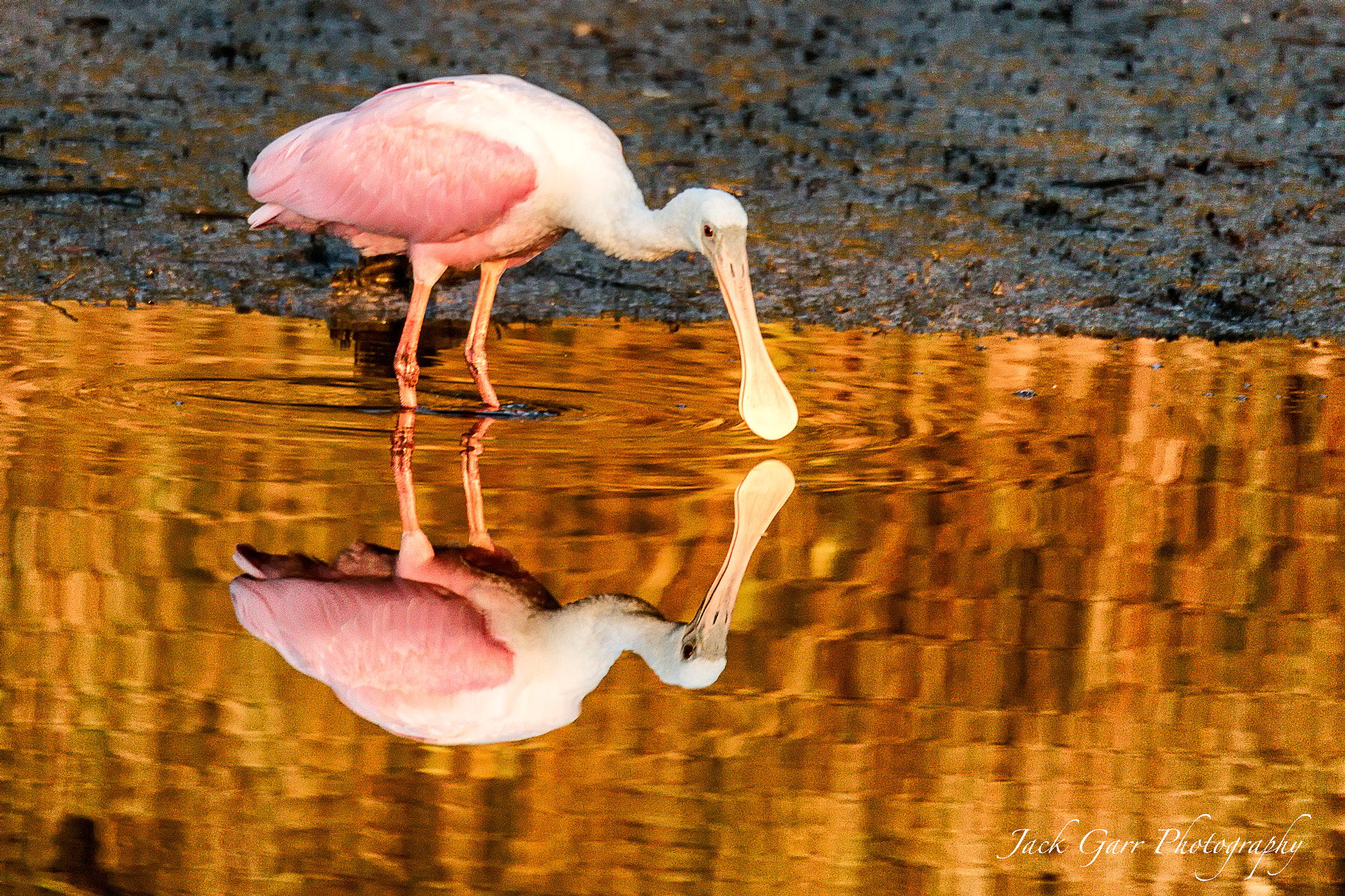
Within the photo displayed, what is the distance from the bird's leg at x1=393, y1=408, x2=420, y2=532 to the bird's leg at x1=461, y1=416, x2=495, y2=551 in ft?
0.43

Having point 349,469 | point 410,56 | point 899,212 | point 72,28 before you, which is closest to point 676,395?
point 349,469

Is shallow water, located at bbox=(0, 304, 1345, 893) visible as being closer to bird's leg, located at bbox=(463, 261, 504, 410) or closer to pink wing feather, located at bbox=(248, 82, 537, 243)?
bird's leg, located at bbox=(463, 261, 504, 410)

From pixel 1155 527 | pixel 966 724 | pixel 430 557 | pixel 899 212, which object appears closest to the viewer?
pixel 966 724

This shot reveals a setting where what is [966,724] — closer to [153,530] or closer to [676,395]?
[153,530]

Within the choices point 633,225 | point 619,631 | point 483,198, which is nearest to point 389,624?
point 619,631

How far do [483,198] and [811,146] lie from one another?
3.94m

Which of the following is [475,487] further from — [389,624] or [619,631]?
[619,631]

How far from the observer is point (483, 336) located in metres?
6.68

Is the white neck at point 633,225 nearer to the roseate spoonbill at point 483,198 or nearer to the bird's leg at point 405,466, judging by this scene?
the roseate spoonbill at point 483,198

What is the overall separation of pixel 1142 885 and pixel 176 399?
352 cm

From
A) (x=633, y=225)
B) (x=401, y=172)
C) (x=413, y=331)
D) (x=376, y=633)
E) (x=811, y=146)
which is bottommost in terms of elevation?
(x=376, y=633)

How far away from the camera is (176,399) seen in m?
6.06

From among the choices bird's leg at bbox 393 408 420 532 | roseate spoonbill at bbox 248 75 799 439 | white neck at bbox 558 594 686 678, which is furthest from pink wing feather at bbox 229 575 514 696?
roseate spoonbill at bbox 248 75 799 439

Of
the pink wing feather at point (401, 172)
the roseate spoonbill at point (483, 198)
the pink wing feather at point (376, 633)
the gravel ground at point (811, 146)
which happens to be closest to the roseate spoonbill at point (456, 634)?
the pink wing feather at point (376, 633)
